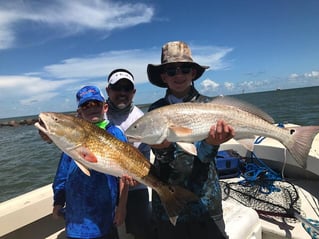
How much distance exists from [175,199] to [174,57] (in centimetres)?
137

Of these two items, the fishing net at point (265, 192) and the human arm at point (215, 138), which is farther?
the fishing net at point (265, 192)

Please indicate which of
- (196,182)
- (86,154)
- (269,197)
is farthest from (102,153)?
(269,197)

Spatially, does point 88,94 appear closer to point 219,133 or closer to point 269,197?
point 219,133

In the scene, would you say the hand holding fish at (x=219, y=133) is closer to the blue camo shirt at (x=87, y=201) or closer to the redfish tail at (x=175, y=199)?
the redfish tail at (x=175, y=199)

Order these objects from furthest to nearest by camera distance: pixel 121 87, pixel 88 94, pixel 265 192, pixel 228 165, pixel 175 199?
pixel 228 165
pixel 265 192
pixel 121 87
pixel 88 94
pixel 175 199

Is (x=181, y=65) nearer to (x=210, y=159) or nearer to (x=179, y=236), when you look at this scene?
(x=210, y=159)

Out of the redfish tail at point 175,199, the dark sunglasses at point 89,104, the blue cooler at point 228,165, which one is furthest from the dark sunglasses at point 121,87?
the blue cooler at point 228,165

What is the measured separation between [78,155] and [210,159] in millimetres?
1177

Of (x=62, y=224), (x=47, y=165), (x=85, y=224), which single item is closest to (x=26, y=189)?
(x=47, y=165)

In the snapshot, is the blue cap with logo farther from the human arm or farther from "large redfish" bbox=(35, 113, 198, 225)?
the human arm

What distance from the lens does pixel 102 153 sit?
2.65 m

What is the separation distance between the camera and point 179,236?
8.82 ft

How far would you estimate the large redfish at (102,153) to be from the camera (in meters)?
2.52

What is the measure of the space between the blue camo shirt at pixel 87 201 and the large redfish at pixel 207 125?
0.63 meters
